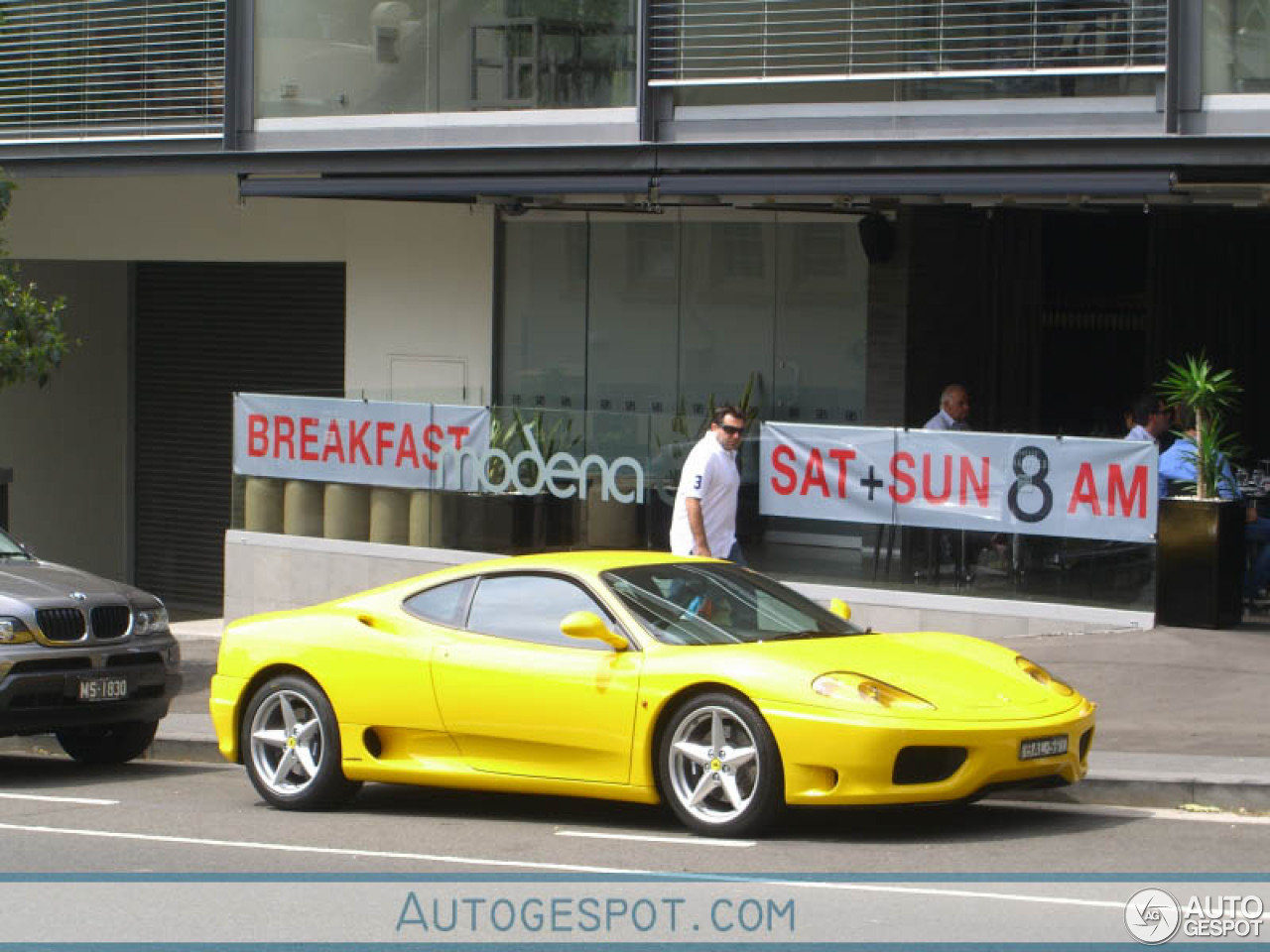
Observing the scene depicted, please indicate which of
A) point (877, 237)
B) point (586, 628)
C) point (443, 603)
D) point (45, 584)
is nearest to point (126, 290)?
point (877, 237)

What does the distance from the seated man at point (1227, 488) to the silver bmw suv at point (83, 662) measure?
7038 millimetres

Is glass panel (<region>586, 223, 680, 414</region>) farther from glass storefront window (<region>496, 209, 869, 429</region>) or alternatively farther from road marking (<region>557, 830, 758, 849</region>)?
road marking (<region>557, 830, 758, 849</region>)

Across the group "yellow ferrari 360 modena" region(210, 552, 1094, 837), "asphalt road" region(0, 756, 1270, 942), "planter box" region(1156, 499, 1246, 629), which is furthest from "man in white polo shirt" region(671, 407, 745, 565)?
"planter box" region(1156, 499, 1246, 629)

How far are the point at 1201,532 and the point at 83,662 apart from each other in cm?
753

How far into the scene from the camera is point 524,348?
19266 millimetres

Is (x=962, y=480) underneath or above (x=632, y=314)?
underneath

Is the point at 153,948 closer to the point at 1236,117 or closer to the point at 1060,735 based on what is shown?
the point at 1060,735

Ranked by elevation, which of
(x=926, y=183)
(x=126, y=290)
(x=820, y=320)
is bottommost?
(x=820, y=320)

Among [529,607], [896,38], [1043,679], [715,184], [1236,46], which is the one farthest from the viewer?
[715,184]

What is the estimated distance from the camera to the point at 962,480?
14641 millimetres

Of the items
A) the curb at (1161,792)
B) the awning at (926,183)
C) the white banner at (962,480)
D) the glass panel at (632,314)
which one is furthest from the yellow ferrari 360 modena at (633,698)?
the glass panel at (632,314)

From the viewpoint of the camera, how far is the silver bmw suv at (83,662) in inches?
451

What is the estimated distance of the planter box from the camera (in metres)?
13.8

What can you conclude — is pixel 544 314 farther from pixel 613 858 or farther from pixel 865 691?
pixel 613 858
